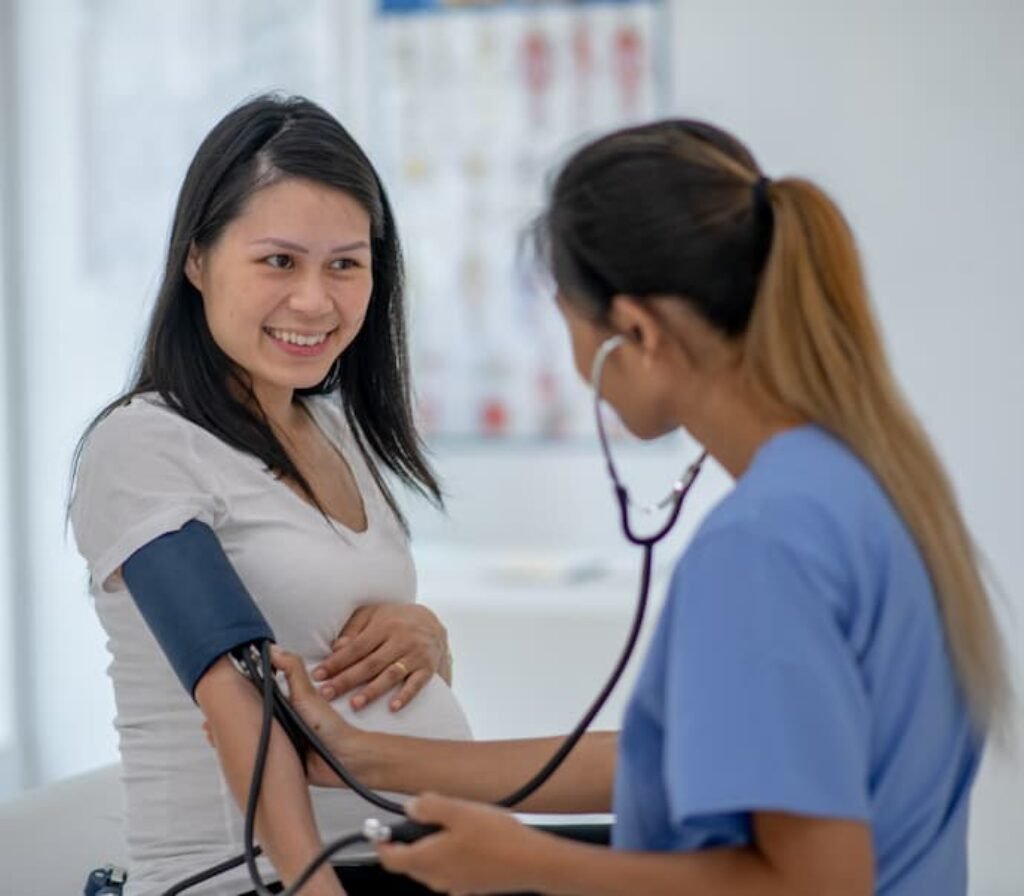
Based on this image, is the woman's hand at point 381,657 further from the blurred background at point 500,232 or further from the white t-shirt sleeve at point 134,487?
the blurred background at point 500,232

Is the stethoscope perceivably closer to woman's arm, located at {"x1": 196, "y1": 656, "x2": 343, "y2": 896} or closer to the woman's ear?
woman's arm, located at {"x1": 196, "y1": 656, "x2": 343, "y2": 896}

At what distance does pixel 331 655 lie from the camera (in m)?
1.70

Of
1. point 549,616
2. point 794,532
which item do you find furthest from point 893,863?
point 549,616

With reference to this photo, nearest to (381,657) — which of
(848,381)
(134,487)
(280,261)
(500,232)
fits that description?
(134,487)

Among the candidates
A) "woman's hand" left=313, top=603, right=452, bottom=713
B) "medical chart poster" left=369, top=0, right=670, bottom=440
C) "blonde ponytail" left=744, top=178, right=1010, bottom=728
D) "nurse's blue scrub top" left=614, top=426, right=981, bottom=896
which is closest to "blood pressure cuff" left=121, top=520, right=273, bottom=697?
"woman's hand" left=313, top=603, right=452, bottom=713

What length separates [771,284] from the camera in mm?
1191

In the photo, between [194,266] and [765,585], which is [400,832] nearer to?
[765,585]

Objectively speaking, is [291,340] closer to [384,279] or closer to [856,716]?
[384,279]

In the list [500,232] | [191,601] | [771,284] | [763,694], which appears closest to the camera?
[763,694]

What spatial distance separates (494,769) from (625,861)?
50 centimetres

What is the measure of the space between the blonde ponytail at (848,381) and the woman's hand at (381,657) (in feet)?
2.08

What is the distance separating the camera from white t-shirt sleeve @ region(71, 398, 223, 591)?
5.08ft

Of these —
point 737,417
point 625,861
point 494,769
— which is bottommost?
point 494,769

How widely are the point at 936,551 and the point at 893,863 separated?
0.23m
